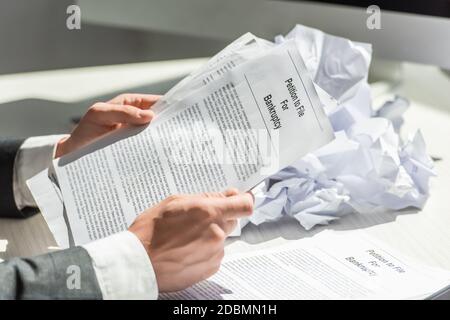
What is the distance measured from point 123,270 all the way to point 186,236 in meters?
0.06

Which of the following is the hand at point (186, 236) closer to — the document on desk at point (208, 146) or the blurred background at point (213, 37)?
the document on desk at point (208, 146)

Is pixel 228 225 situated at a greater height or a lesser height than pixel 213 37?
lesser

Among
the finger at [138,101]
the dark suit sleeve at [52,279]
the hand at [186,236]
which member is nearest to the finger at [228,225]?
the hand at [186,236]

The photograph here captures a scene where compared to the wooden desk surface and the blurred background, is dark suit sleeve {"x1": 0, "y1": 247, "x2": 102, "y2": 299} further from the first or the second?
the blurred background

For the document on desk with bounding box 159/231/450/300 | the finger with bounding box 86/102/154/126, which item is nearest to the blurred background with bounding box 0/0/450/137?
the finger with bounding box 86/102/154/126

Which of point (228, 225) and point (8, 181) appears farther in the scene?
point (8, 181)

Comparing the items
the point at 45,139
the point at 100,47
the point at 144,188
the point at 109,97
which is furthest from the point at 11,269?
the point at 100,47

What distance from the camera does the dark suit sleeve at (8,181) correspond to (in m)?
0.83

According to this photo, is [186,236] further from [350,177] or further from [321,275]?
[350,177]

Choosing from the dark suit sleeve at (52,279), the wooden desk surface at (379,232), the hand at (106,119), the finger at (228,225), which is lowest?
the wooden desk surface at (379,232)

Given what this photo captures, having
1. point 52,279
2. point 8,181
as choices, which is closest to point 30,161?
point 8,181

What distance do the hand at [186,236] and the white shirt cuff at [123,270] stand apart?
1 cm

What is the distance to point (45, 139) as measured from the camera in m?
0.87

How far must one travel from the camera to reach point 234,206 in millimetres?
663
